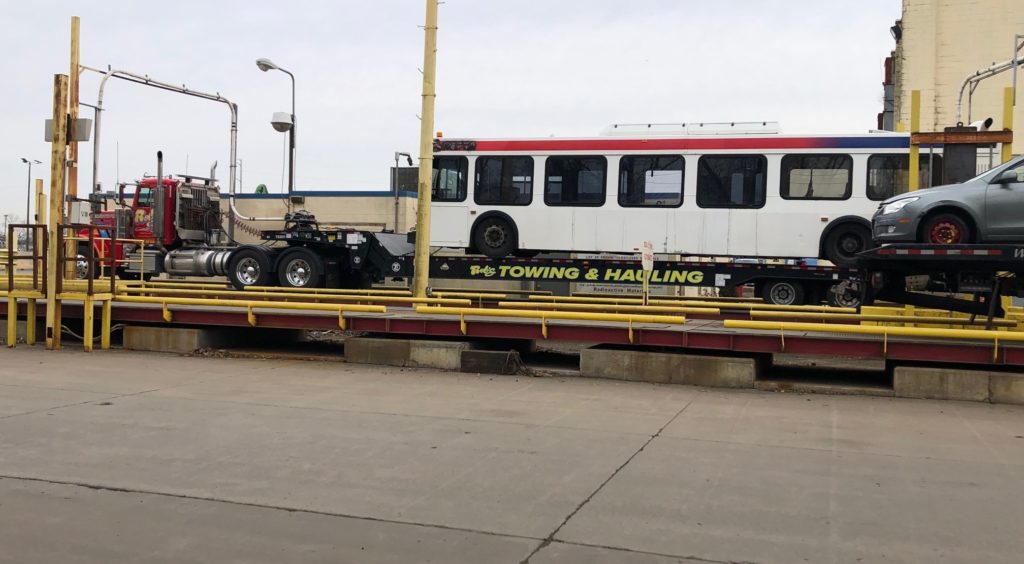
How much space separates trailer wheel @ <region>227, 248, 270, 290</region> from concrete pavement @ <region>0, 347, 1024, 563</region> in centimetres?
1140

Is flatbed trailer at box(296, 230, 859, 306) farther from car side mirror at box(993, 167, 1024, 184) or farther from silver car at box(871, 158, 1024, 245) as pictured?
car side mirror at box(993, 167, 1024, 184)

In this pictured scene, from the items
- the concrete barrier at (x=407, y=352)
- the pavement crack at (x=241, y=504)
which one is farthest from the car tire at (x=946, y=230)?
the pavement crack at (x=241, y=504)

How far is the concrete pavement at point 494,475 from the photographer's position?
540 cm

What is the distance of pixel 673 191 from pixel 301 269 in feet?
29.6

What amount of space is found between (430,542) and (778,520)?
2.20m

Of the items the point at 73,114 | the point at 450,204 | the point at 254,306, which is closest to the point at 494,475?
the point at 254,306

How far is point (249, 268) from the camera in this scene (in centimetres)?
2309

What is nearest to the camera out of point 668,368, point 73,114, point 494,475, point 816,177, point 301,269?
point 494,475

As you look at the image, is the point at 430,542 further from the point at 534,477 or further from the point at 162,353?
the point at 162,353

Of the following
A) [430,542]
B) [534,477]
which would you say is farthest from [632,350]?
[430,542]

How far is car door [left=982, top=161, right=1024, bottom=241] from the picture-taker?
12109mm

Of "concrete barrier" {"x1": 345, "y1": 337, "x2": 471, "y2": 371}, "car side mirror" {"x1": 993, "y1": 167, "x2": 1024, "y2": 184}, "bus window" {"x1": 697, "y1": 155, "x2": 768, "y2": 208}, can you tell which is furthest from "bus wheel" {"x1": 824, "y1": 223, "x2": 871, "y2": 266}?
"concrete barrier" {"x1": 345, "y1": 337, "x2": 471, "y2": 371}

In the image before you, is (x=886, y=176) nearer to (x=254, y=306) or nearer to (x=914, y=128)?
(x=914, y=128)

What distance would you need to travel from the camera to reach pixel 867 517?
602 centimetres
